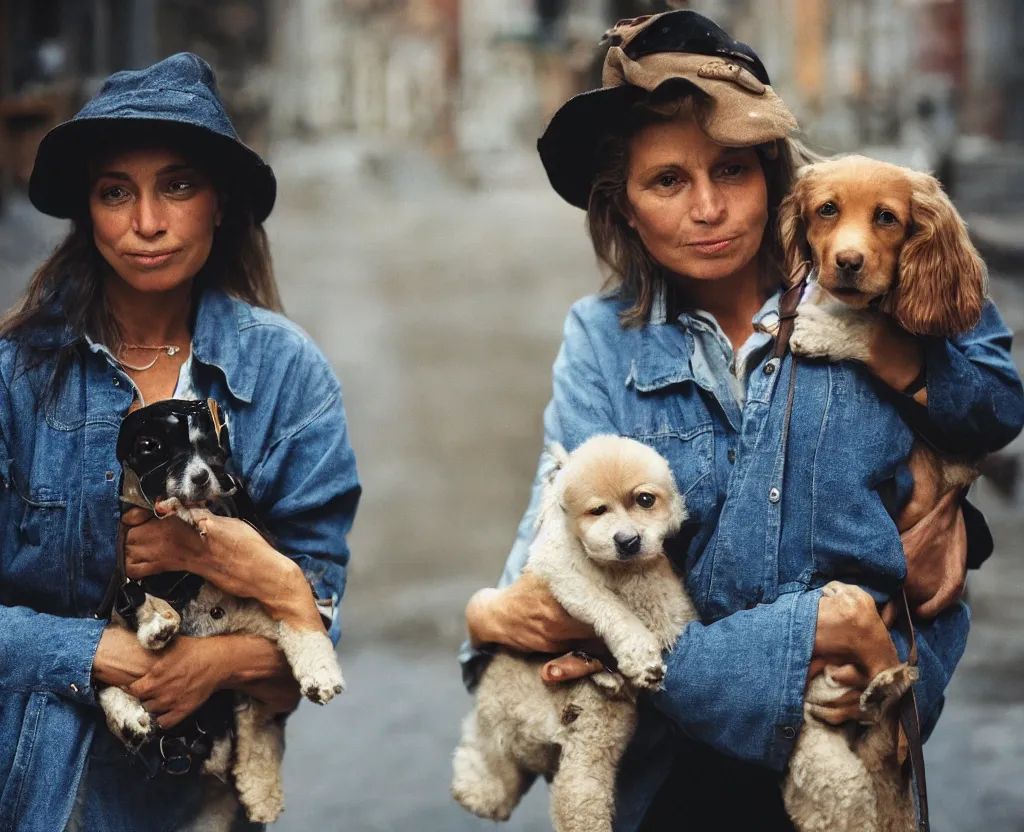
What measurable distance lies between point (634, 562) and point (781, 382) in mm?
449

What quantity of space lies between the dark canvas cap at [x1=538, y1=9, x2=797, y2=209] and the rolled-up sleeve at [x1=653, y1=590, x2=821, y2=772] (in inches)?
36.0

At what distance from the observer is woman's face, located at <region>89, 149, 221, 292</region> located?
8.18ft

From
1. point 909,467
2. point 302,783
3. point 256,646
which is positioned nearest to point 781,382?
point 909,467

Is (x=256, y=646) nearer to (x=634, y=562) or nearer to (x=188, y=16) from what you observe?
(x=634, y=562)

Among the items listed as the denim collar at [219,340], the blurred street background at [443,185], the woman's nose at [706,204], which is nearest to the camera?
the woman's nose at [706,204]

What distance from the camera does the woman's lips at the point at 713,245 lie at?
2.49 m

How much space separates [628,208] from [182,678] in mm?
1333

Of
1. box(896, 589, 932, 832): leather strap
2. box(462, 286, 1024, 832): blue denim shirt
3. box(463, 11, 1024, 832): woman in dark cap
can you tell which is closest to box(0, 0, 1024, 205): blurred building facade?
box(463, 11, 1024, 832): woman in dark cap

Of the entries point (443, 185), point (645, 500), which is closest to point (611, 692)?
point (645, 500)

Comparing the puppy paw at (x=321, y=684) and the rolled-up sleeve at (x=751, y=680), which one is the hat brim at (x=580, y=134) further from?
the puppy paw at (x=321, y=684)

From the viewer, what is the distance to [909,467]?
2424mm

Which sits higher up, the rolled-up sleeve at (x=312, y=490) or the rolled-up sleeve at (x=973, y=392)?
the rolled-up sleeve at (x=973, y=392)

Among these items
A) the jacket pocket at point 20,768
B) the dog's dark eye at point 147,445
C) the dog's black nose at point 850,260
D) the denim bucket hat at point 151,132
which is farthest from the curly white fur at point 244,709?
the dog's black nose at point 850,260

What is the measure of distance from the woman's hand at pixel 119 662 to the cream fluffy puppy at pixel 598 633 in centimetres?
68
